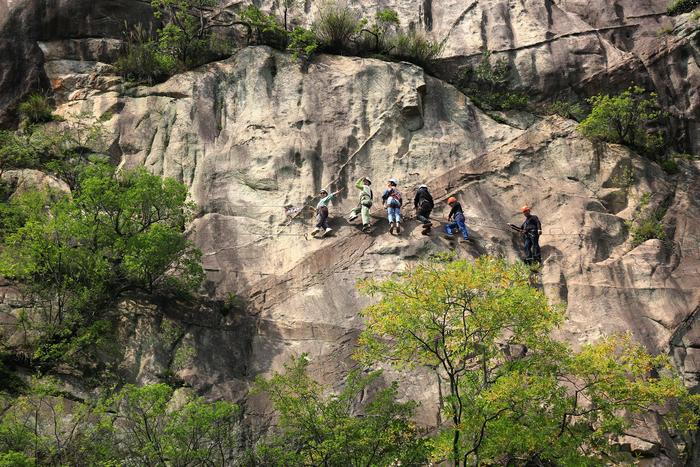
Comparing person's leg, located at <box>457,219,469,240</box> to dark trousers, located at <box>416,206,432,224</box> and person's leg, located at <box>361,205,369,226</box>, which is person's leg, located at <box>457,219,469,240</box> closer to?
dark trousers, located at <box>416,206,432,224</box>

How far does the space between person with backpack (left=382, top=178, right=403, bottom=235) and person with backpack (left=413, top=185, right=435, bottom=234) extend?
0.60 meters

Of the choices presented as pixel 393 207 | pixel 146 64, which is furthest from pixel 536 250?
pixel 146 64

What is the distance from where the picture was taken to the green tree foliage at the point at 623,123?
2456 cm

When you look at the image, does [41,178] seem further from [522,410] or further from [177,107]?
[522,410]

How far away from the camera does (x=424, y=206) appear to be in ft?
70.8

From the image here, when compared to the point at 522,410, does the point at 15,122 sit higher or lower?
higher

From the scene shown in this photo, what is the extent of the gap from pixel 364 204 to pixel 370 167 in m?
2.97

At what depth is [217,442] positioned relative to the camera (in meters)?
14.3

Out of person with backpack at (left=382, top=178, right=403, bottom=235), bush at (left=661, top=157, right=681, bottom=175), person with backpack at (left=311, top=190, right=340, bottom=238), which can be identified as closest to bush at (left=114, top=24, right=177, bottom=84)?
person with backpack at (left=311, top=190, right=340, bottom=238)

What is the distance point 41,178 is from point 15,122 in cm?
385

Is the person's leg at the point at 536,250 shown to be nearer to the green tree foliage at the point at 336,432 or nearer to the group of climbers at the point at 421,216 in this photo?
the group of climbers at the point at 421,216

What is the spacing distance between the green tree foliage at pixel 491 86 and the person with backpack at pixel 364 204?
730 cm

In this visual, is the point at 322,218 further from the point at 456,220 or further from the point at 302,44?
the point at 302,44

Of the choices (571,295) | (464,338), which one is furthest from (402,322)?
(571,295)
